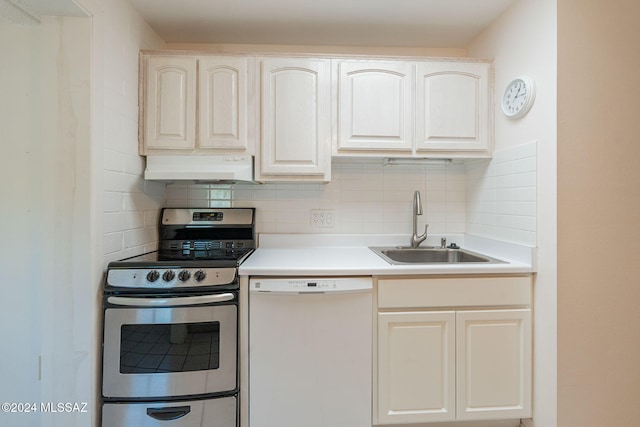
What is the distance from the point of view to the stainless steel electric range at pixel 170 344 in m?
1.37

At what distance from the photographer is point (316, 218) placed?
83.4 inches

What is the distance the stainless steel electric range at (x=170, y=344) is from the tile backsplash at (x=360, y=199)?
737 millimetres

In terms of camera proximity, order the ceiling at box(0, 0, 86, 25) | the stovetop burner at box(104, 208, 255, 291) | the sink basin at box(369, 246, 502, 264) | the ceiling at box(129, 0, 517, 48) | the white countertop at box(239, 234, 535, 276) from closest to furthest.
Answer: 1. the ceiling at box(0, 0, 86, 25)
2. the white countertop at box(239, 234, 535, 276)
3. the ceiling at box(129, 0, 517, 48)
4. the stovetop burner at box(104, 208, 255, 291)
5. the sink basin at box(369, 246, 502, 264)

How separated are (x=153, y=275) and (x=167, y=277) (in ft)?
0.21

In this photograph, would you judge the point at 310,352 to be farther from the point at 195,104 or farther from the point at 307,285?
the point at 195,104

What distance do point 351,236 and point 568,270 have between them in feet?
3.88

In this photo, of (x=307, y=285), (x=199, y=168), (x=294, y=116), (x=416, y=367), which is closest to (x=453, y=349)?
(x=416, y=367)

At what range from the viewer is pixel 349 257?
175 cm

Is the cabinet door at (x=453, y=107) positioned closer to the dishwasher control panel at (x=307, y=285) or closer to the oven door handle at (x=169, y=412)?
the dishwasher control panel at (x=307, y=285)

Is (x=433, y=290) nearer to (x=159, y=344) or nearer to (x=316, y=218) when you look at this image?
(x=316, y=218)

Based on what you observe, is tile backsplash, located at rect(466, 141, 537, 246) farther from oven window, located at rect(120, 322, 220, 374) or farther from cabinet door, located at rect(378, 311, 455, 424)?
oven window, located at rect(120, 322, 220, 374)

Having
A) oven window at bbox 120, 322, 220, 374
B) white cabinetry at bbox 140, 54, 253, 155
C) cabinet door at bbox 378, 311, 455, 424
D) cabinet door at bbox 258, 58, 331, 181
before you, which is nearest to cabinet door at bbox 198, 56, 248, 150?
white cabinetry at bbox 140, 54, 253, 155

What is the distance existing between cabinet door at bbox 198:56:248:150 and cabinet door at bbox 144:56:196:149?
59 mm

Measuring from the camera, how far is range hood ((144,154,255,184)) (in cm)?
167
